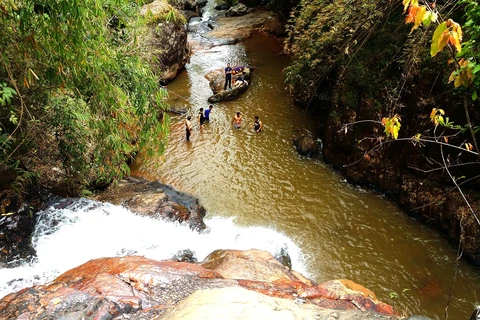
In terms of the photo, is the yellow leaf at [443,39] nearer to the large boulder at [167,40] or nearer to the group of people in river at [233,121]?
the group of people in river at [233,121]

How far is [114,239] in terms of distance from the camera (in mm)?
8016

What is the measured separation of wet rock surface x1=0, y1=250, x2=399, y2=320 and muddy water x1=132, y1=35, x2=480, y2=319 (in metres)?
2.05

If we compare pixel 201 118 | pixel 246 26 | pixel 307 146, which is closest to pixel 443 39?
pixel 307 146

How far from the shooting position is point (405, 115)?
9.79 meters

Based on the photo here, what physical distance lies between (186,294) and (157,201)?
15.6 ft

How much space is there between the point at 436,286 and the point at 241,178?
6.16 metres

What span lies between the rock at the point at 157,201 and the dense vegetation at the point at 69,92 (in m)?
1.23

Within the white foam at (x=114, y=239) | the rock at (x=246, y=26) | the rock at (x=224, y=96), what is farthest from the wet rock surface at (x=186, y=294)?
the rock at (x=246, y=26)

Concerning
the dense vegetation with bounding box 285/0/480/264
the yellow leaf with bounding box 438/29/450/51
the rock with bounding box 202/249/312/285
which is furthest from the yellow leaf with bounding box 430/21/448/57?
the dense vegetation with bounding box 285/0/480/264

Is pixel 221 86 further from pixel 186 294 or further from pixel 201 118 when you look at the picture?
pixel 186 294

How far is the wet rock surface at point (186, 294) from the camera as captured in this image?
336 cm

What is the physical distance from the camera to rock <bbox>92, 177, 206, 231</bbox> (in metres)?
9.20

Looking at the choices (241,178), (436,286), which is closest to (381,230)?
(436,286)

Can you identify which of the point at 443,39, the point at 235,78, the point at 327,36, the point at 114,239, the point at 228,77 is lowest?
the point at 114,239
